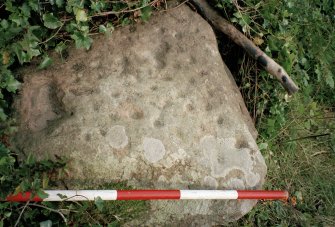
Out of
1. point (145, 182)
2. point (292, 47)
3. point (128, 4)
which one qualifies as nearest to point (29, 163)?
point (145, 182)

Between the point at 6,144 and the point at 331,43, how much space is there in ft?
10.5

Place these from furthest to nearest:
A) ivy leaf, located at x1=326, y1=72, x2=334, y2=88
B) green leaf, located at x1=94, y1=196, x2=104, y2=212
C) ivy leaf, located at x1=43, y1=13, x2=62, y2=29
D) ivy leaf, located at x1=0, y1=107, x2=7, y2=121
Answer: ivy leaf, located at x1=326, y1=72, x2=334, y2=88, ivy leaf, located at x1=43, y1=13, x2=62, y2=29, ivy leaf, located at x1=0, y1=107, x2=7, y2=121, green leaf, located at x1=94, y1=196, x2=104, y2=212

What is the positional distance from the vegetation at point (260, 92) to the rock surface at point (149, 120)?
0.39 feet

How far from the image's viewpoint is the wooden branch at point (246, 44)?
10.3 ft

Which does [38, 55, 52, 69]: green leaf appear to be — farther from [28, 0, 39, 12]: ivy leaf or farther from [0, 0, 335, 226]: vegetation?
[28, 0, 39, 12]: ivy leaf

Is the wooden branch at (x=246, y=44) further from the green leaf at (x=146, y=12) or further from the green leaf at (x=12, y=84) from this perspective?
the green leaf at (x=12, y=84)

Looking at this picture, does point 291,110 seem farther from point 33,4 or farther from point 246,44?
point 33,4

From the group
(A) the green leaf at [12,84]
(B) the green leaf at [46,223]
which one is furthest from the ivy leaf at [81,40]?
(B) the green leaf at [46,223]

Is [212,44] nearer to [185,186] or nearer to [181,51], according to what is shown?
[181,51]

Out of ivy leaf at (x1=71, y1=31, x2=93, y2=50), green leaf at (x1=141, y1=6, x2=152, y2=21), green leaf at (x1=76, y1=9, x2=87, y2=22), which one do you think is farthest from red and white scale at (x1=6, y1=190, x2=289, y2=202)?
green leaf at (x1=141, y1=6, x2=152, y2=21)

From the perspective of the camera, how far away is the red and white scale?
2.19m

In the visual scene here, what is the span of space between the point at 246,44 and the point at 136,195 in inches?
58.0

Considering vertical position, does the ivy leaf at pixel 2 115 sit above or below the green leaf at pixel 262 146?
above

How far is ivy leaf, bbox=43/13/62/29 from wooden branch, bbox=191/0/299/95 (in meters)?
1.07
